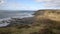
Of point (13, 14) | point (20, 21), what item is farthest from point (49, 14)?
point (13, 14)

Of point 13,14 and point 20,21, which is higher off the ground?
point 13,14

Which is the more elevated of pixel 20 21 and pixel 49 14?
pixel 49 14

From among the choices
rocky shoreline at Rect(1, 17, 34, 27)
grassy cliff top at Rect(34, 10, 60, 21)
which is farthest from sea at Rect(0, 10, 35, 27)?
grassy cliff top at Rect(34, 10, 60, 21)

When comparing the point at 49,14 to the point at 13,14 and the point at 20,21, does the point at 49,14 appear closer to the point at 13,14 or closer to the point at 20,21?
the point at 20,21

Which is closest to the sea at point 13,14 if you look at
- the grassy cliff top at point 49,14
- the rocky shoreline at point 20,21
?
the rocky shoreline at point 20,21

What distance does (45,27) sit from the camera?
407 cm

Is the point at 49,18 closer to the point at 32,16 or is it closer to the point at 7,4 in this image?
the point at 32,16

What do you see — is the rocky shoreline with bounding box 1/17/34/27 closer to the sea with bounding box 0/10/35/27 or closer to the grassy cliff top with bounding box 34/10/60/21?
the sea with bounding box 0/10/35/27

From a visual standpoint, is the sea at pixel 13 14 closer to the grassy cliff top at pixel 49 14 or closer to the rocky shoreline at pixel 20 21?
the rocky shoreline at pixel 20 21

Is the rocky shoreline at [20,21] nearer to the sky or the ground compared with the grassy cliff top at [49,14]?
nearer to the ground

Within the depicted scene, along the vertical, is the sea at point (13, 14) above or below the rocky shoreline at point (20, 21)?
above

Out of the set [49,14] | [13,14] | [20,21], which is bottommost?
[20,21]

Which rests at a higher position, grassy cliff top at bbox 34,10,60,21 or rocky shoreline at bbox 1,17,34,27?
grassy cliff top at bbox 34,10,60,21

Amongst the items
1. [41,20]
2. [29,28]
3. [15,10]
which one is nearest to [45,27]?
[41,20]
